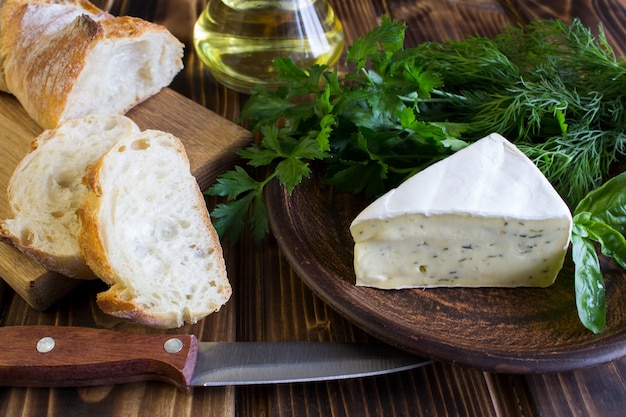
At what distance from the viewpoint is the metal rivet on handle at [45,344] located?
1104 millimetres

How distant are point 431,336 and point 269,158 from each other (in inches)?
21.9

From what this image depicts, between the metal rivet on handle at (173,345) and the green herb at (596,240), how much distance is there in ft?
2.26

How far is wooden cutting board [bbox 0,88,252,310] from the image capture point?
1.30 m

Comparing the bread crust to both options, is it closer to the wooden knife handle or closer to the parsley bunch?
the parsley bunch

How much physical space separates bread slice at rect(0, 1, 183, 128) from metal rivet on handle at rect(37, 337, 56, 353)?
61 centimetres

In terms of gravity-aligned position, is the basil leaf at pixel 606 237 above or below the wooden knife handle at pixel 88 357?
below

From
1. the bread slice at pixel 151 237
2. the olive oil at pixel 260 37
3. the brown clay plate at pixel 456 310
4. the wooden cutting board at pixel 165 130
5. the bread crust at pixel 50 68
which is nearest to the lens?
the brown clay plate at pixel 456 310

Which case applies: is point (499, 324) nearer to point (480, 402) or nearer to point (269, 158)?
point (480, 402)

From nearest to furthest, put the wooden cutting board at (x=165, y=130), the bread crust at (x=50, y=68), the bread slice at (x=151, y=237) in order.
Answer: the bread slice at (x=151, y=237), the wooden cutting board at (x=165, y=130), the bread crust at (x=50, y=68)

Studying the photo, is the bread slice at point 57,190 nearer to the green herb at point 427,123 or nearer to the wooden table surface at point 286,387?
the wooden table surface at point 286,387

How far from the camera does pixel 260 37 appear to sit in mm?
1747

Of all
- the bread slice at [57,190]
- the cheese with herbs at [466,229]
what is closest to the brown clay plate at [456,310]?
the cheese with herbs at [466,229]

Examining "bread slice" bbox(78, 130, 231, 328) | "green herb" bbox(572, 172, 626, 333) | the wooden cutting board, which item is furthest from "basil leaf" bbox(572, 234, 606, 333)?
the wooden cutting board

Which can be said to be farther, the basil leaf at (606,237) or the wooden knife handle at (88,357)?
the basil leaf at (606,237)
